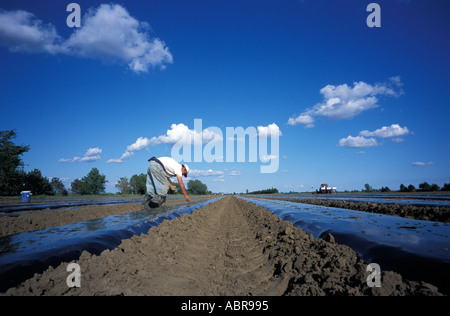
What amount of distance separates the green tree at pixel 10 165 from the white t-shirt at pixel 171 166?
38122 mm

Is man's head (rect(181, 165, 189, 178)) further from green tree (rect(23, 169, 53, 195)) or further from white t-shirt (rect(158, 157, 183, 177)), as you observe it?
green tree (rect(23, 169, 53, 195))

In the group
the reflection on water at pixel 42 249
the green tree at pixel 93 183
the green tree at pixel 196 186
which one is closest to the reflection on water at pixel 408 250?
the reflection on water at pixel 42 249

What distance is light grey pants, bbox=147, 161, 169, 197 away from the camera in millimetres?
8312

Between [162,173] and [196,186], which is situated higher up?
[162,173]

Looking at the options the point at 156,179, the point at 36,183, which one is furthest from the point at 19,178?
the point at 156,179

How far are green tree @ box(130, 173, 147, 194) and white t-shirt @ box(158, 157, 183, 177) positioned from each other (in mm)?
68875

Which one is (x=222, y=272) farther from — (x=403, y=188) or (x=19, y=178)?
(x=403, y=188)

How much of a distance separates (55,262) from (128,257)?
846mm

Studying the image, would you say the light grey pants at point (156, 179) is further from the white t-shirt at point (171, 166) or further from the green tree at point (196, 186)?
the green tree at point (196, 186)

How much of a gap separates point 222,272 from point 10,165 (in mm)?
45854

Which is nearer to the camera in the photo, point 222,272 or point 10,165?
point 222,272

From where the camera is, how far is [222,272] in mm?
3262

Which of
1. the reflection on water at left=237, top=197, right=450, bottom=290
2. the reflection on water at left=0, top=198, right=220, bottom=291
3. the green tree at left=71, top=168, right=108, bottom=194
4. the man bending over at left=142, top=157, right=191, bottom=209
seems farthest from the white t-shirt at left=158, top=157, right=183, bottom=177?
the green tree at left=71, top=168, right=108, bottom=194
